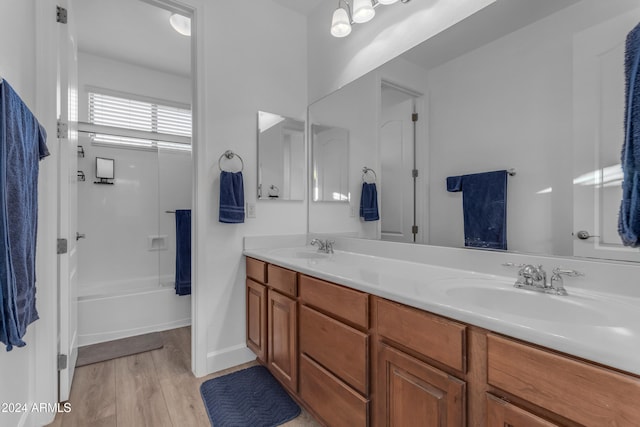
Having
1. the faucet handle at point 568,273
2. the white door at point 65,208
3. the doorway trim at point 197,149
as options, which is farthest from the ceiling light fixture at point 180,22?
the faucet handle at point 568,273

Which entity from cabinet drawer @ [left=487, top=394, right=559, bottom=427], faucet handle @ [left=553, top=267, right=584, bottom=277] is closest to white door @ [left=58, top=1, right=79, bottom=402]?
cabinet drawer @ [left=487, top=394, right=559, bottom=427]

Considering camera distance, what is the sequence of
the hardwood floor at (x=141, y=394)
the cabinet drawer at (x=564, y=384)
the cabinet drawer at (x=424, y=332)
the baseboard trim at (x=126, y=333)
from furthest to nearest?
the baseboard trim at (x=126, y=333)
the hardwood floor at (x=141, y=394)
the cabinet drawer at (x=424, y=332)
the cabinet drawer at (x=564, y=384)

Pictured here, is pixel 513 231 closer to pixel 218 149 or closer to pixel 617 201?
pixel 617 201

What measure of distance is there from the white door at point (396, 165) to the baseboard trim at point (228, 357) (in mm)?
1318

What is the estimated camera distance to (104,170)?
306 cm

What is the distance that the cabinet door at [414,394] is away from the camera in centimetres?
84

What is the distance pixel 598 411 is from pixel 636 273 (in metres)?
0.58

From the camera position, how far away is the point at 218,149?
2.04m

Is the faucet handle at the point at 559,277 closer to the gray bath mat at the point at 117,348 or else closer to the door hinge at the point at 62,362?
the door hinge at the point at 62,362

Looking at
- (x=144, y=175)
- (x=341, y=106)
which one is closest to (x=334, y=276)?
(x=341, y=106)

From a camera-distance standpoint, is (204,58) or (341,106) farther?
(341,106)

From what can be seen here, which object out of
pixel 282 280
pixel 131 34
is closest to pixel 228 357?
pixel 282 280

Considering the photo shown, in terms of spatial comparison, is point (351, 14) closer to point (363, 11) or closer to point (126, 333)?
point (363, 11)

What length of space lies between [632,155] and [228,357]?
7.50 ft
